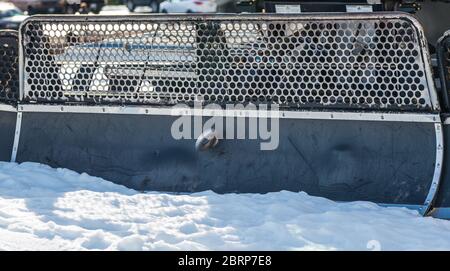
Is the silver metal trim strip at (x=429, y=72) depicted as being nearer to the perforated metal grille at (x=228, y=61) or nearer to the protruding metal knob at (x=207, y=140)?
the perforated metal grille at (x=228, y=61)

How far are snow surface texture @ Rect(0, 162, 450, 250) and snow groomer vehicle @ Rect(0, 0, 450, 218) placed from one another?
0.69 feet

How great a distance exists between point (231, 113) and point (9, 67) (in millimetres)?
1887

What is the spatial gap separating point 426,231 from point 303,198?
936mm

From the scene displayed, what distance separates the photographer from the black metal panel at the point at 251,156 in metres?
5.35

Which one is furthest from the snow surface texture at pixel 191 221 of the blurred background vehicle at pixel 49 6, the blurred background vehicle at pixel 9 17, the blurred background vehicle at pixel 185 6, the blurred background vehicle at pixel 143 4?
the blurred background vehicle at pixel 49 6

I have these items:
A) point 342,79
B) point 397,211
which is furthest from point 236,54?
point 397,211

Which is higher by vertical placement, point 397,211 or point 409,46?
point 409,46

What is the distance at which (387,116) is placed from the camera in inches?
211

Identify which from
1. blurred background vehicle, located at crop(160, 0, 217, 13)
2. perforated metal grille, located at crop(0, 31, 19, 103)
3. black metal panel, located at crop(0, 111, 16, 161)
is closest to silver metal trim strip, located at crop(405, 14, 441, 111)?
perforated metal grille, located at crop(0, 31, 19, 103)

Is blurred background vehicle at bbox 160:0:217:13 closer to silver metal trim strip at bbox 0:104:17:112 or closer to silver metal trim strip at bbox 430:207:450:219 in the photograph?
silver metal trim strip at bbox 0:104:17:112

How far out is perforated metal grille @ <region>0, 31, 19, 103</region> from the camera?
6094mm

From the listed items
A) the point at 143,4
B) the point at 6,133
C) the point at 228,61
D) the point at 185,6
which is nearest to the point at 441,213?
the point at 228,61

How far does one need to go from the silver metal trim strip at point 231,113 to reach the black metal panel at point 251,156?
0.04 metres
